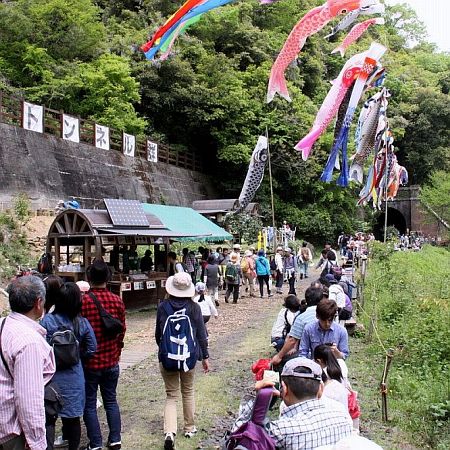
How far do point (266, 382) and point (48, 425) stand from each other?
1.63 meters

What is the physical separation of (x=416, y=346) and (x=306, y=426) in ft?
18.9

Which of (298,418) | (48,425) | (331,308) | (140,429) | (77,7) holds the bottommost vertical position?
(140,429)

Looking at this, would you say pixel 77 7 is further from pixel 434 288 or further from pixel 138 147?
pixel 434 288

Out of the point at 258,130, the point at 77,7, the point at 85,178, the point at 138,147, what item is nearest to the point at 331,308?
the point at 85,178

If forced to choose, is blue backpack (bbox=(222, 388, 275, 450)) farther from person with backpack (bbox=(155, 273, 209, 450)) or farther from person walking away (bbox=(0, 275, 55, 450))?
person with backpack (bbox=(155, 273, 209, 450))

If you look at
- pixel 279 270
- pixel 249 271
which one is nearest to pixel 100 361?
pixel 249 271

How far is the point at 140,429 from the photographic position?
4.77 meters

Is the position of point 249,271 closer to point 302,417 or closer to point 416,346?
point 416,346

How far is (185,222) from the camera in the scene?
1396 cm

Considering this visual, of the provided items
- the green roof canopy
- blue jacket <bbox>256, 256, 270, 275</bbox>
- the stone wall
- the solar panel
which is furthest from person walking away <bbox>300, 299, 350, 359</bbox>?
the stone wall

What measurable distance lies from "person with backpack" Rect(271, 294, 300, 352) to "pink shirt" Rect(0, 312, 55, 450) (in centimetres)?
307

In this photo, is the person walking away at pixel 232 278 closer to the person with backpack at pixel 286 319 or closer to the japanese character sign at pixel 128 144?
the person with backpack at pixel 286 319

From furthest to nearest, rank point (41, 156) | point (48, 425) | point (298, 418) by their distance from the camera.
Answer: point (41, 156), point (48, 425), point (298, 418)

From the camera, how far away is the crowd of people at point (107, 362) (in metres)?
2.43
